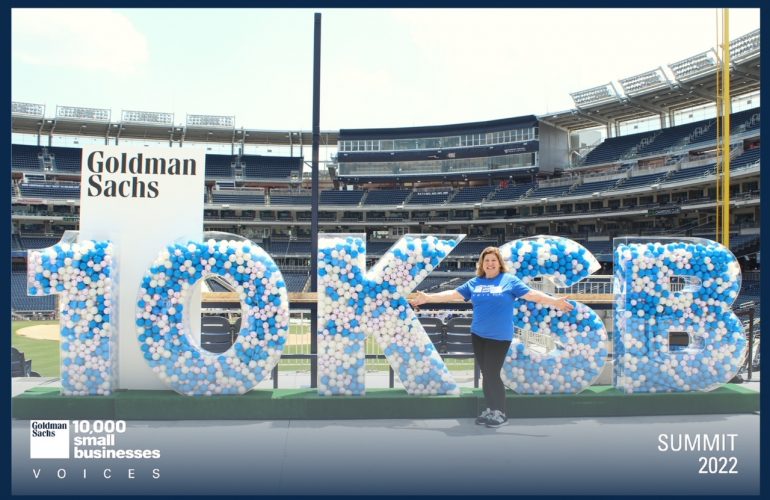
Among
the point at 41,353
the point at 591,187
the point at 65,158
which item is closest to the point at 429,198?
the point at 591,187

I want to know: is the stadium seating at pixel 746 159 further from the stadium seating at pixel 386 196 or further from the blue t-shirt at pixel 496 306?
the blue t-shirt at pixel 496 306

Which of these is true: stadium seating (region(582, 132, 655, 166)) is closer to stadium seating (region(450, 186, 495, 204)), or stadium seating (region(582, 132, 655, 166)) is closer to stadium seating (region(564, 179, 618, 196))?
stadium seating (region(564, 179, 618, 196))

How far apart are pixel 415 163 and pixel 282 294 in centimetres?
4798

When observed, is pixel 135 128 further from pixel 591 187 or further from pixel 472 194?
pixel 591 187

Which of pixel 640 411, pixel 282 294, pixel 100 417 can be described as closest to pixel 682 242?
pixel 640 411

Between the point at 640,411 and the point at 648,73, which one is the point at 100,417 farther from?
the point at 648,73

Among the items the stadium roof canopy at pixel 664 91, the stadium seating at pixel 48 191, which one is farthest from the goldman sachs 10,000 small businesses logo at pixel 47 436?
the stadium seating at pixel 48 191

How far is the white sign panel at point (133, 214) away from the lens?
5832mm

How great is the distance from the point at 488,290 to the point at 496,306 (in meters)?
0.17

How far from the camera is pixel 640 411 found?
5.65 metres

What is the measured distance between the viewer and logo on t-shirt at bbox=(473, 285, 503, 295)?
5.17 metres

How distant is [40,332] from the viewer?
2195 cm

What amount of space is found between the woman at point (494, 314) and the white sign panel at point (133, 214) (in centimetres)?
299

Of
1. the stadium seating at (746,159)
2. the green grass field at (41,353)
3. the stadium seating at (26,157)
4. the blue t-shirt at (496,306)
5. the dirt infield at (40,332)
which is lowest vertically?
the dirt infield at (40,332)
